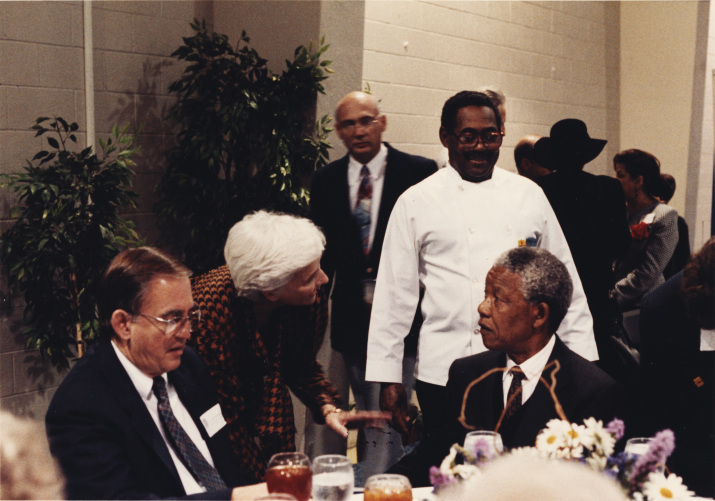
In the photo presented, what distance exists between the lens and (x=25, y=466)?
823 mm

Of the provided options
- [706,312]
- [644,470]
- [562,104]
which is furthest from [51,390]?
[562,104]

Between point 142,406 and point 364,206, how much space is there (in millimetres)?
1483

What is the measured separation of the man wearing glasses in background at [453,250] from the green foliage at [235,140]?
1.35 metres

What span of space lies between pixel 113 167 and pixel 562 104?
→ 3.09 meters

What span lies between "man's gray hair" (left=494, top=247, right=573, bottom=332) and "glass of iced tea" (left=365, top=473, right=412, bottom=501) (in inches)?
25.8

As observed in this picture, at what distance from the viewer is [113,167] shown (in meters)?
3.44

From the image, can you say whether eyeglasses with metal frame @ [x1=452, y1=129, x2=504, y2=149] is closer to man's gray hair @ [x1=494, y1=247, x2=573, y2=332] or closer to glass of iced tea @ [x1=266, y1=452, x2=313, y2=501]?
man's gray hair @ [x1=494, y1=247, x2=573, y2=332]

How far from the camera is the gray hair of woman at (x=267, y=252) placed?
208cm

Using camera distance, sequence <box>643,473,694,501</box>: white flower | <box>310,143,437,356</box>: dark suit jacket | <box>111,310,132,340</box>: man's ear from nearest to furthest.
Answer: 1. <box>643,473,694,501</box>: white flower
2. <box>111,310,132,340</box>: man's ear
3. <box>310,143,437,356</box>: dark suit jacket

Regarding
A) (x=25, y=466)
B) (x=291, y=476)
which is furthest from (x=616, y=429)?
(x=25, y=466)

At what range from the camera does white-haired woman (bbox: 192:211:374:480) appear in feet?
6.79

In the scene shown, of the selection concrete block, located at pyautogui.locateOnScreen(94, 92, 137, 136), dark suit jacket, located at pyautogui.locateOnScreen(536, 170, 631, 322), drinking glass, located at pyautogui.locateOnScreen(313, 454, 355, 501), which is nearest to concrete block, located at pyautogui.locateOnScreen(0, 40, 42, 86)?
concrete block, located at pyautogui.locateOnScreen(94, 92, 137, 136)

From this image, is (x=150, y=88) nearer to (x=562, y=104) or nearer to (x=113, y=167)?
(x=113, y=167)

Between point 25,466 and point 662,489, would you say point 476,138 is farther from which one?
point 25,466
